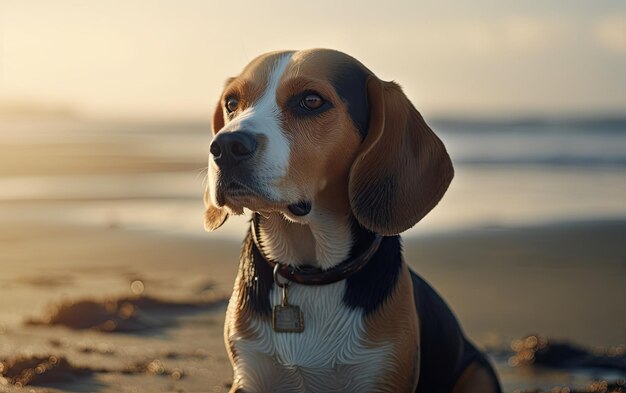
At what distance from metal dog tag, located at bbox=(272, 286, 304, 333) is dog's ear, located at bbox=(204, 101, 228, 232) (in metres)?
0.60

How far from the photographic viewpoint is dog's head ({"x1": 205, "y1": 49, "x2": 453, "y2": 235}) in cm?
460

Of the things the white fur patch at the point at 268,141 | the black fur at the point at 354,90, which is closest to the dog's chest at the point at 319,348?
the white fur patch at the point at 268,141

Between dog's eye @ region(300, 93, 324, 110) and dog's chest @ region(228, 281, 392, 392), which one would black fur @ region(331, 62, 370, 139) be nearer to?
dog's eye @ region(300, 93, 324, 110)

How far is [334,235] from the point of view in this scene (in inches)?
195

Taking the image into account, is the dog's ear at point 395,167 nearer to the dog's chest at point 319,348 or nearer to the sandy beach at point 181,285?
the dog's chest at point 319,348

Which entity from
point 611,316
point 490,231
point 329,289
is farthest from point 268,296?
point 490,231

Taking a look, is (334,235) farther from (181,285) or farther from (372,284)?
(181,285)

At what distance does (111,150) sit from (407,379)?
12.3 m

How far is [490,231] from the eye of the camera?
10.0 m

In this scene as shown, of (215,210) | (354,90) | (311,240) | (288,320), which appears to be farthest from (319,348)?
(354,90)

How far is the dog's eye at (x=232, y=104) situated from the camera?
502cm

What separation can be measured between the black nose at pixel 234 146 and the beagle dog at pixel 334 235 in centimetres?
23

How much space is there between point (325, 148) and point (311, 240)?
405 millimetres

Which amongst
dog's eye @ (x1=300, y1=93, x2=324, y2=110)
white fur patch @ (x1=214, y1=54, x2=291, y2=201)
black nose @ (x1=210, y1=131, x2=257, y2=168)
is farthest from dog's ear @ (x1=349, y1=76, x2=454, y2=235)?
black nose @ (x1=210, y1=131, x2=257, y2=168)
